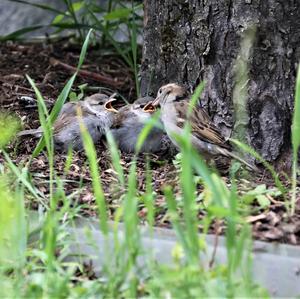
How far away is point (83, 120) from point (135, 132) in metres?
0.40

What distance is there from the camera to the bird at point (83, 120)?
6.72m

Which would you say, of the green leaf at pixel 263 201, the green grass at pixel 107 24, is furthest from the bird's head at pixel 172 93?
the green leaf at pixel 263 201

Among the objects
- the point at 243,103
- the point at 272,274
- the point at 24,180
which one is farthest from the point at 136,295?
the point at 243,103

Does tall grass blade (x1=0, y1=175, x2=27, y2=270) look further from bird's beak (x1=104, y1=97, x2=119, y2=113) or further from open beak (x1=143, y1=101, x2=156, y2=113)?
bird's beak (x1=104, y1=97, x2=119, y2=113)

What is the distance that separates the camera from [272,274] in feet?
14.3

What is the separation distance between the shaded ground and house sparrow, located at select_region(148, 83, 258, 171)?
0.81 ft

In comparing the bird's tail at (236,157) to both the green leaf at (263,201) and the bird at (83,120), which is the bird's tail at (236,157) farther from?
the bird at (83,120)

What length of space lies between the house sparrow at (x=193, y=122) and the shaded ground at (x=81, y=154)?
0.25 metres

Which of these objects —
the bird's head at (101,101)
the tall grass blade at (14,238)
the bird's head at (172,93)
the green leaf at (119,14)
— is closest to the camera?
the tall grass blade at (14,238)

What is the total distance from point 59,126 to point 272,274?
289 centimetres

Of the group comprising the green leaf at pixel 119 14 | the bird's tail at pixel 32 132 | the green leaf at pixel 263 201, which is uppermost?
the green leaf at pixel 119 14

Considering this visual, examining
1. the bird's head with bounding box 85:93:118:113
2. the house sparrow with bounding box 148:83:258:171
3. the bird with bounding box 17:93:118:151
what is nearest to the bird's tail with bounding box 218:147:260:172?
the house sparrow with bounding box 148:83:258:171

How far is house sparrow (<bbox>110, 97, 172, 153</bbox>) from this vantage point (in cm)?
662

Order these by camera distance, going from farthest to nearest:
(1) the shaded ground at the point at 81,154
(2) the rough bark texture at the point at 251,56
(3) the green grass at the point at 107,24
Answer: (3) the green grass at the point at 107,24, (2) the rough bark texture at the point at 251,56, (1) the shaded ground at the point at 81,154
